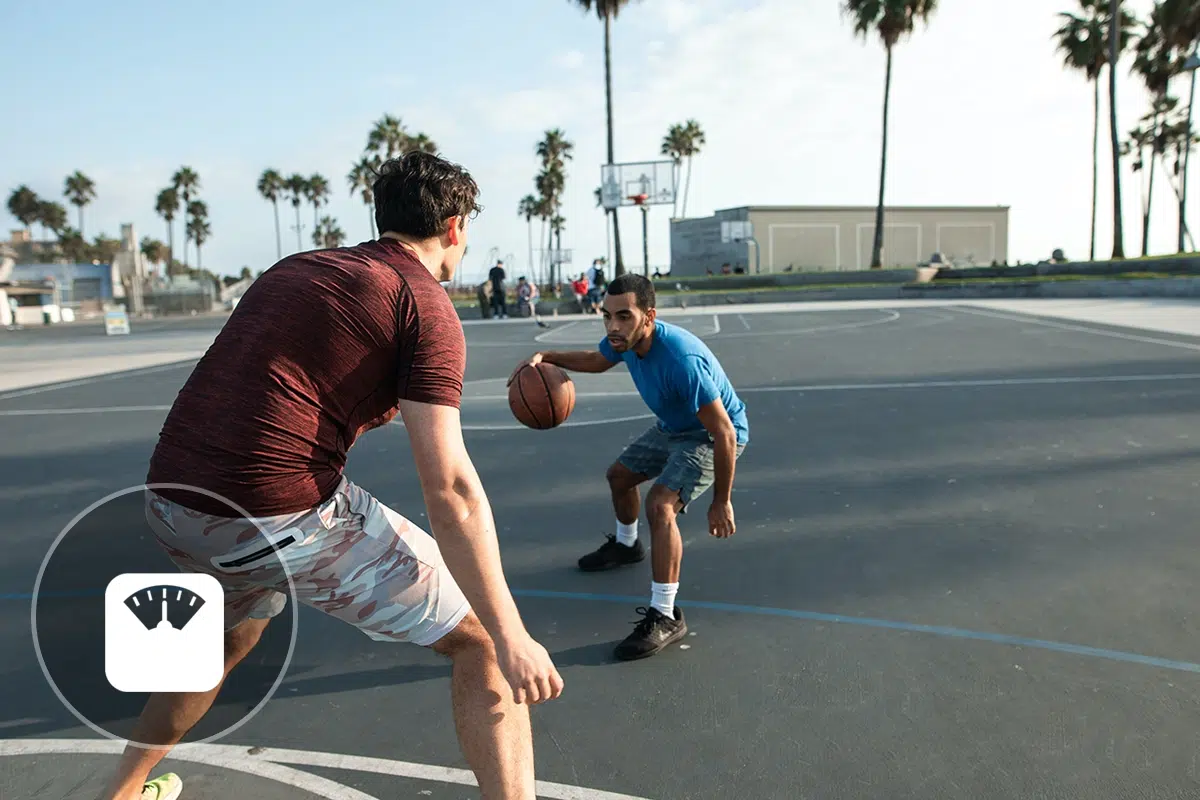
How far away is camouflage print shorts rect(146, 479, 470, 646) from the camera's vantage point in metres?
2.16

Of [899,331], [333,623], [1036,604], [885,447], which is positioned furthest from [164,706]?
[899,331]

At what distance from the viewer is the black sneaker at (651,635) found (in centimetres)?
385

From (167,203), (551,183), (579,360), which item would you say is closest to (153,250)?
(167,203)

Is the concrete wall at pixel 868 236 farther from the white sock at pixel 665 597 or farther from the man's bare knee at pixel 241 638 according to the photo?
the man's bare knee at pixel 241 638

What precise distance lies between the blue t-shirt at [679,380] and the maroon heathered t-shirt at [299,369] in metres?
2.11

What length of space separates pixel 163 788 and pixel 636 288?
9.17ft

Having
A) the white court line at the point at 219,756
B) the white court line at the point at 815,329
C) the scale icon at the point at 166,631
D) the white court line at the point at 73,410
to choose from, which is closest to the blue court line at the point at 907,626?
the white court line at the point at 219,756

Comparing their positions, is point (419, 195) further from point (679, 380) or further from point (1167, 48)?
point (1167, 48)

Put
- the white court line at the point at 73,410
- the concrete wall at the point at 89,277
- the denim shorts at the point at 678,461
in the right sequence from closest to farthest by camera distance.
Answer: the denim shorts at the point at 678,461 < the white court line at the point at 73,410 < the concrete wall at the point at 89,277

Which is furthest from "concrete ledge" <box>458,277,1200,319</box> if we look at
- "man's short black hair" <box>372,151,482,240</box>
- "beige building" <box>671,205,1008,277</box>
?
"man's short black hair" <box>372,151,482,240</box>

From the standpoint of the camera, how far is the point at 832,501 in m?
6.21

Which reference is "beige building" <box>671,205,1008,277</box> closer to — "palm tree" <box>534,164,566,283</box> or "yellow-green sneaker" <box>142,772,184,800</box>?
"palm tree" <box>534,164,566,283</box>

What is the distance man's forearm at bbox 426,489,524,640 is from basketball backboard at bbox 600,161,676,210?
113ft

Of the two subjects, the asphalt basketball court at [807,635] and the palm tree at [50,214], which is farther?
the palm tree at [50,214]
